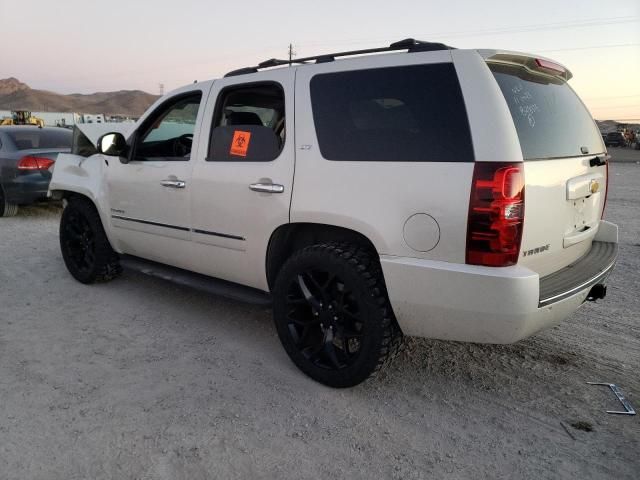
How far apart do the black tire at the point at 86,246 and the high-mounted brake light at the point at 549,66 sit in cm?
384

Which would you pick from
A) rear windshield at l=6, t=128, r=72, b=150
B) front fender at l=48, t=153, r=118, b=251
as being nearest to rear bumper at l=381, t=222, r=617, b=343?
front fender at l=48, t=153, r=118, b=251

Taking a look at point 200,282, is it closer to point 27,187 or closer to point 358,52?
point 358,52

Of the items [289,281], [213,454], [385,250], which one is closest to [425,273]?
[385,250]

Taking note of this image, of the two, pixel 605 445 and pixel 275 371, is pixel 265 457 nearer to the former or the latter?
pixel 275 371

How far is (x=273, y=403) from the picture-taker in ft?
9.36

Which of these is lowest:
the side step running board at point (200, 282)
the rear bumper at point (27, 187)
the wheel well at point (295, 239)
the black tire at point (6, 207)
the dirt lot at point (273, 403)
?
the dirt lot at point (273, 403)

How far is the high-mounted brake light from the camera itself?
2834 mm

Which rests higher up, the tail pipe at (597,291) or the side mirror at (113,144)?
the side mirror at (113,144)

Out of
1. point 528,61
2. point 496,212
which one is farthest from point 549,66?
point 496,212

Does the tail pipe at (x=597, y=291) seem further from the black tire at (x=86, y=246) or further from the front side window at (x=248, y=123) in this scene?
the black tire at (x=86, y=246)

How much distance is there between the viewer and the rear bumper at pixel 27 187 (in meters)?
8.23

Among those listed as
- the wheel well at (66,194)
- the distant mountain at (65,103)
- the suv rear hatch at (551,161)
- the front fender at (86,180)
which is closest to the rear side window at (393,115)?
the suv rear hatch at (551,161)

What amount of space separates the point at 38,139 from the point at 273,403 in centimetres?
A: 794

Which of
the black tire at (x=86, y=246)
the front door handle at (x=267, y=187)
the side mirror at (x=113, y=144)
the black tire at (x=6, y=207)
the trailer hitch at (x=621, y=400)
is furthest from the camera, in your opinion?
the black tire at (x=6, y=207)
